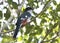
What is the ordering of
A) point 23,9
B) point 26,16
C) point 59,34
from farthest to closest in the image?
point 59,34
point 23,9
point 26,16

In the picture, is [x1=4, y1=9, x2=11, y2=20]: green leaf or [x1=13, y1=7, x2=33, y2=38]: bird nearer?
[x1=13, y1=7, x2=33, y2=38]: bird

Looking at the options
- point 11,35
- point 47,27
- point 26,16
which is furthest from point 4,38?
point 47,27

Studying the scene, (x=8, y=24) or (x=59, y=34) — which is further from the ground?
(x=8, y=24)

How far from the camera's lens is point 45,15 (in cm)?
320

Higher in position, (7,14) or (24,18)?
(7,14)

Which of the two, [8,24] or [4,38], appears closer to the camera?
[4,38]

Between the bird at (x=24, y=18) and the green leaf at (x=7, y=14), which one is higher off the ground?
the green leaf at (x=7, y=14)

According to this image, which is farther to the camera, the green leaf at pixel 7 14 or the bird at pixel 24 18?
the green leaf at pixel 7 14

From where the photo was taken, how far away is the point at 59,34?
3.16m

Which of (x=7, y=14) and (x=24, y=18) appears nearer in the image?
(x=24, y=18)

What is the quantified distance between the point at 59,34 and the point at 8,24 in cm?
74

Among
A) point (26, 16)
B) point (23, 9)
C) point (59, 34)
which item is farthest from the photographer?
point (59, 34)

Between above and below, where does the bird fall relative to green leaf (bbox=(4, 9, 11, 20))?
below

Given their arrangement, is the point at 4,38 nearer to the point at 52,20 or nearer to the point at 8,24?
the point at 8,24
